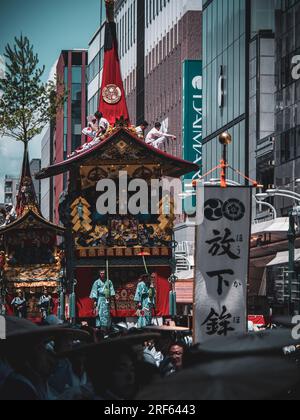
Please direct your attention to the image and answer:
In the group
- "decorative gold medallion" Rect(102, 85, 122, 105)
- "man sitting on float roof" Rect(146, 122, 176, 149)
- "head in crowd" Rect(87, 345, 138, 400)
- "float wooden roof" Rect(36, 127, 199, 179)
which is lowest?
"head in crowd" Rect(87, 345, 138, 400)

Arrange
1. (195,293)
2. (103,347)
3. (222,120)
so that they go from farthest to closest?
(222,120) → (195,293) → (103,347)

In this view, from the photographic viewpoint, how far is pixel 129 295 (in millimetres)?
24531

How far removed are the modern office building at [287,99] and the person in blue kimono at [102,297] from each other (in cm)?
2950

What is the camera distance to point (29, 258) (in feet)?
105

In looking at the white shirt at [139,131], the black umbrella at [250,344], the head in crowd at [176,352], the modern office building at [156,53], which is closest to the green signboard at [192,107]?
the modern office building at [156,53]

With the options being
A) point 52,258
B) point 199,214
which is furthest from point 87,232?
point 199,214

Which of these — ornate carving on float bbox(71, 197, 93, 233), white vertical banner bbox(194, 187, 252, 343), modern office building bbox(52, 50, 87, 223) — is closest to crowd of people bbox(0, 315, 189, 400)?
white vertical banner bbox(194, 187, 252, 343)

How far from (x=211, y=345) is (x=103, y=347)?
4.16 feet

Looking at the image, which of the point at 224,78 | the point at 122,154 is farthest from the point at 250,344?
the point at 224,78

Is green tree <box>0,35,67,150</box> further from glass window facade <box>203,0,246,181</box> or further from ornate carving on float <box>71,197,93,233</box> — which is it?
glass window facade <box>203,0,246,181</box>

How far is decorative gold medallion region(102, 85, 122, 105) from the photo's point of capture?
89.1ft

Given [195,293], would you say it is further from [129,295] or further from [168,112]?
[168,112]

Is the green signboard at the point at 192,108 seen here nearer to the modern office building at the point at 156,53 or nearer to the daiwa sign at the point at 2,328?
the modern office building at the point at 156,53
